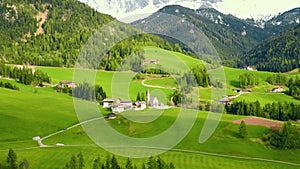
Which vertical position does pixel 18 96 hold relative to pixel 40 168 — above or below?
above

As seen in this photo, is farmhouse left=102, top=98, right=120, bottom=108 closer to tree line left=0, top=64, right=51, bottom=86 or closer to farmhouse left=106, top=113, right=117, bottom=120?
farmhouse left=106, top=113, right=117, bottom=120

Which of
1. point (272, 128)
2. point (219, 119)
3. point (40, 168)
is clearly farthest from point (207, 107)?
point (40, 168)

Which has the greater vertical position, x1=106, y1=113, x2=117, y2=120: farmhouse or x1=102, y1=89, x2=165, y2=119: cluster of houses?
x1=102, y1=89, x2=165, y2=119: cluster of houses

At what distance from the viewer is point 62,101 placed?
138250 mm

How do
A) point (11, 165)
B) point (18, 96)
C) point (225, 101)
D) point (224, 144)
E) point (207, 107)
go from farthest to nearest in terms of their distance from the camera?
point (225, 101), point (207, 107), point (18, 96), point (224, 144), point (11, 165)

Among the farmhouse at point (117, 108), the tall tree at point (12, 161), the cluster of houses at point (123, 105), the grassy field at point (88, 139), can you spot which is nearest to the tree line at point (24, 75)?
the cluster of houses at point (123, 105)

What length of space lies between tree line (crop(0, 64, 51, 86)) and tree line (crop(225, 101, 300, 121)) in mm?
72000

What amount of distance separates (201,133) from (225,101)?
6022 cm

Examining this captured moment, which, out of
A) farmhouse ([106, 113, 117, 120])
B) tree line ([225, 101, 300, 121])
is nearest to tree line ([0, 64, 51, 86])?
tree line ([225, 101, 300, 121])

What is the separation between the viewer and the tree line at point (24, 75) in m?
180

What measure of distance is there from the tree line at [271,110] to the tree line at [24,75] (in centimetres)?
7200

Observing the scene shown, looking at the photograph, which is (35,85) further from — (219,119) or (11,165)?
(11,165)

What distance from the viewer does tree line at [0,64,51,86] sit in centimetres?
17988

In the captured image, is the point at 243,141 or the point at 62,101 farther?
the point at 62,101
